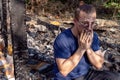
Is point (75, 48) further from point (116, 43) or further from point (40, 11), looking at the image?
point (40, 11)

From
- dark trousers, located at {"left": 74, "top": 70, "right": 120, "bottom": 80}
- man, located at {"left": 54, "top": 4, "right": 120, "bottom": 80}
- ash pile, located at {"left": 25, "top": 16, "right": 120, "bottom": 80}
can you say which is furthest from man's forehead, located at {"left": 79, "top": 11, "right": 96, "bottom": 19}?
ash pile, located at {"left": 25, "top": 16, "right": 120, "bottom": 80}

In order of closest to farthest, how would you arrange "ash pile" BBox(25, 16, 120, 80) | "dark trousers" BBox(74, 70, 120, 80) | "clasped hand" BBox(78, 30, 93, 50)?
"clasped hand" BBox(78, 30, 93, 50), "dark trousers" BBox(74, 70, 120, 80), "ash pile" BBox(25, 16, 120, 80)

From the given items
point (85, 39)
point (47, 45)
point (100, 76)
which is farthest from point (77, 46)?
point (47, 45)

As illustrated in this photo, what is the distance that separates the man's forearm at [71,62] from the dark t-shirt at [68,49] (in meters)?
0.08

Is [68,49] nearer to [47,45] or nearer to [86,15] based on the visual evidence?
[86,15]

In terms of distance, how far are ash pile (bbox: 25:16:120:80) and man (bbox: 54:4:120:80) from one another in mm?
1404

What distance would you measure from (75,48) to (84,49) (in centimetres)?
15

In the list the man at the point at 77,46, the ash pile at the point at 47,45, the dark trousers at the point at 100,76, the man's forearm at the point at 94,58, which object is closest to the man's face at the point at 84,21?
the man at the point at 77,46

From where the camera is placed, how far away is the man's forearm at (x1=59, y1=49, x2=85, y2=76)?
3354 mm

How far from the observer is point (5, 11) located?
4270 millimetres

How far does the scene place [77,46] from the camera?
137 inches

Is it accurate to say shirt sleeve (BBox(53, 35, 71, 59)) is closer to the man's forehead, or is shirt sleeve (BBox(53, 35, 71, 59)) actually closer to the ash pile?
the man's forehead

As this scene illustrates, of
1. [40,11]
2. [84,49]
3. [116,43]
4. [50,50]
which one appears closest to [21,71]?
[50,50]

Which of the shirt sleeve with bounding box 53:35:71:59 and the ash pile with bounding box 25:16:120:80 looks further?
the ash pile with bounding box 25:16:120:80
